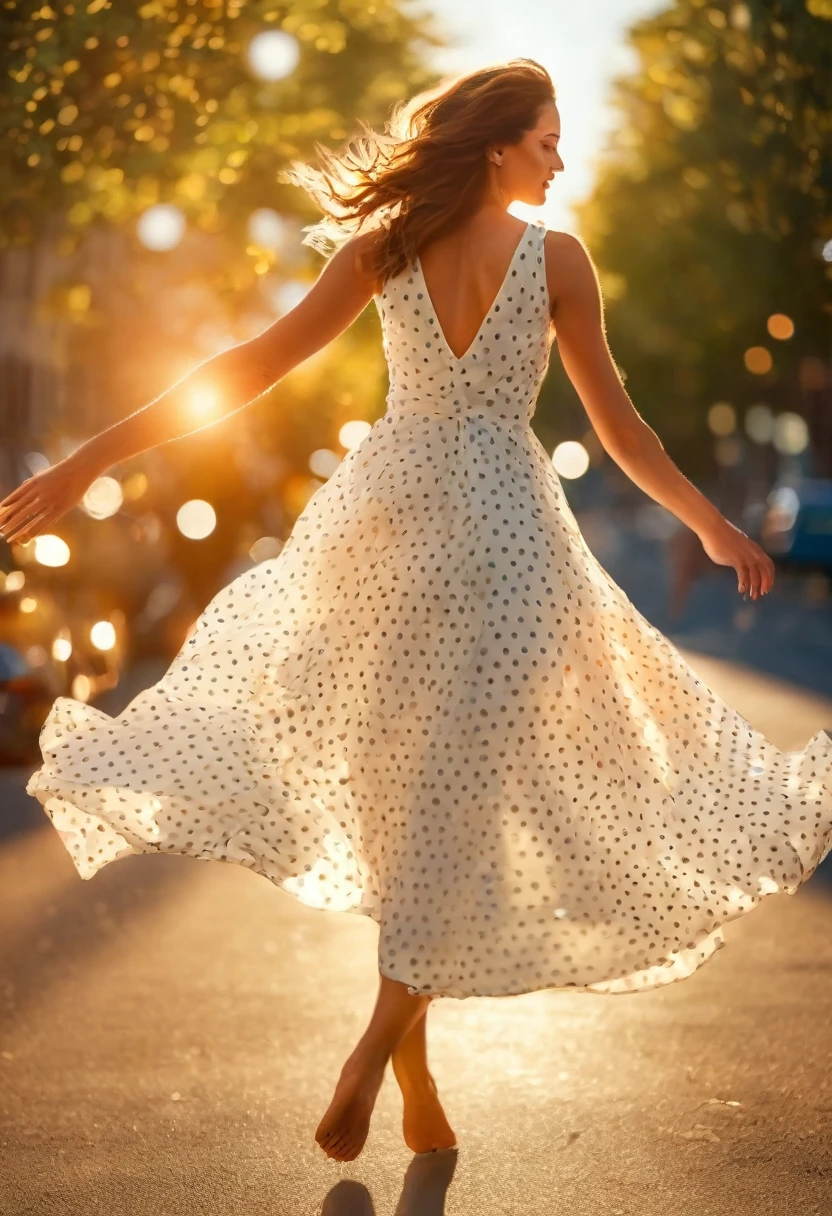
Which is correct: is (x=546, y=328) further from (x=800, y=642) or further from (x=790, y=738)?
(x=800, y=642)

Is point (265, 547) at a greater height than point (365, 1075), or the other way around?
point (365, 1075)

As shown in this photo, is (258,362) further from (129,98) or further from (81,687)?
(129,98)

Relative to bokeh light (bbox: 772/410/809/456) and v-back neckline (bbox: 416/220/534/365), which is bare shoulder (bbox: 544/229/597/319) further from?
bokeh light (bbox: 772/410/809/456)

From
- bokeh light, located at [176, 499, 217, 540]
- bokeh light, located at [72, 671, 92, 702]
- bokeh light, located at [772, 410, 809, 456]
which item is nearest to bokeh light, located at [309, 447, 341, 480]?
bokeh light, located at [176, 499, 217, 540]

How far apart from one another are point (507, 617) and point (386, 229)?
77 centimetres

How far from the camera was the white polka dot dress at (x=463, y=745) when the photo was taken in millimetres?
4148

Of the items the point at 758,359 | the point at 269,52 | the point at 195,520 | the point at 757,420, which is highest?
the point at 269,52

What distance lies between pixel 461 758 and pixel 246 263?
60.5 ft

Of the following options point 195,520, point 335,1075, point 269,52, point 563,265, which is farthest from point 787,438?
point 563,265

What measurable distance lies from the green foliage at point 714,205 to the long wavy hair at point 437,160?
11.2 m

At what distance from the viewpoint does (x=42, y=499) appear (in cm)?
420

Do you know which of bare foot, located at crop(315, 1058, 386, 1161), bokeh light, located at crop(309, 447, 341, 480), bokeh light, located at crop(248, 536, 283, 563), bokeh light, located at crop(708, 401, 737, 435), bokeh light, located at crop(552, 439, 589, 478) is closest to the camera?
bare foot, located at crop(315, 1058, 386, 1161)

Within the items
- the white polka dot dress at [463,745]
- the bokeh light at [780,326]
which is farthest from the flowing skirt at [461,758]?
the bokeh light at [780,326]

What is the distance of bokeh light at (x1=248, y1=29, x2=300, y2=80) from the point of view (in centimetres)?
1459
